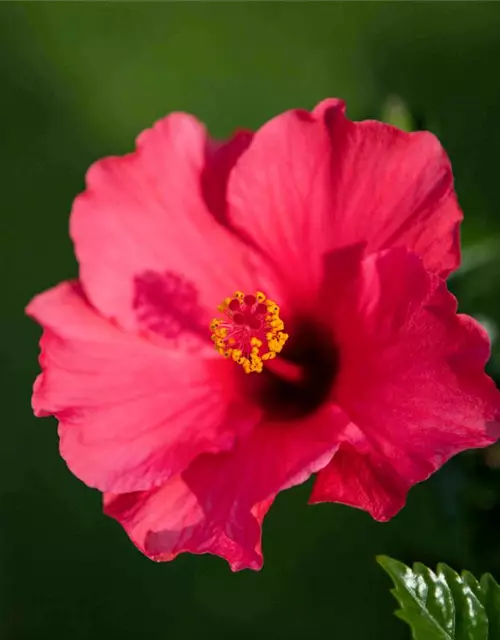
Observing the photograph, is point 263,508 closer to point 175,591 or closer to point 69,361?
point 69,361

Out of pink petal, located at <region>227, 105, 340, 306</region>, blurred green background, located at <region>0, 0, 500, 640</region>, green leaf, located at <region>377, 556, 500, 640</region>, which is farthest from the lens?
blurred green background, located at <region>0, 0, 500, 640</region>

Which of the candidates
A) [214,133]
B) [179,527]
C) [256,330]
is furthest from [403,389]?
[214,133]

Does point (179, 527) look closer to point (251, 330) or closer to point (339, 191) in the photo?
point (251, 330)

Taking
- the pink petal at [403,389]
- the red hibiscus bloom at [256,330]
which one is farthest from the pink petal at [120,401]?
the pink petal at [403,389]

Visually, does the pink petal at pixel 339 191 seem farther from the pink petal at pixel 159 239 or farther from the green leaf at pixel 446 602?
the green leaf at pixel 446 602

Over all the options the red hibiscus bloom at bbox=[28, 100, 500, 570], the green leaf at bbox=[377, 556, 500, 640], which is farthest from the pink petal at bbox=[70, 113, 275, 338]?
the green leaf at bbox=[377, 556, 500, 640]

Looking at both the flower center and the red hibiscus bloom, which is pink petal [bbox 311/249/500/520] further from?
the flower center
